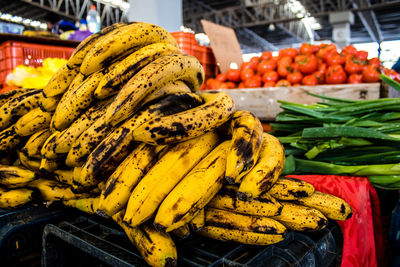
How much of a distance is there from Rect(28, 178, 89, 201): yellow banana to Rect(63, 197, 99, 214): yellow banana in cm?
2

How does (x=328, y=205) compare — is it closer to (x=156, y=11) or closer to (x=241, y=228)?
(x=241, y=228)

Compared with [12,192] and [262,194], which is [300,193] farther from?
[12,192]

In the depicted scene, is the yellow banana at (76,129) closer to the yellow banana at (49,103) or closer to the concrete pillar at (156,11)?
the yellow banana at (49,103)

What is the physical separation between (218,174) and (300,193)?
277mm

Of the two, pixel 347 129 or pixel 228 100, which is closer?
pixel 228 100

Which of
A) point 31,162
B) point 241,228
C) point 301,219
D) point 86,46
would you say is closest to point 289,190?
point 301,219

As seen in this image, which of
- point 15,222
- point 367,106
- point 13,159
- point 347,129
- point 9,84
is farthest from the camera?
point 9,84

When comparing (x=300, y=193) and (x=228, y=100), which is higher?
(x=228, y=100)

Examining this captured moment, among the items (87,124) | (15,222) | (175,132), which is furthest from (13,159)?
(175,132)

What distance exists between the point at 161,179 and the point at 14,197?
654 mm

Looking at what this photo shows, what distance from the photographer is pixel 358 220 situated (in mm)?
1234

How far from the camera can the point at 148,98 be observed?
2.92ft

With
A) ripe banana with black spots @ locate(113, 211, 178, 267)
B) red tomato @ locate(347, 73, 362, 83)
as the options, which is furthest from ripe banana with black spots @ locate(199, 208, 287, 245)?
red tomato @ locate(347, 73, 362, 83)

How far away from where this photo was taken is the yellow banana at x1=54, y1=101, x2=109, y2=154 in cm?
94
